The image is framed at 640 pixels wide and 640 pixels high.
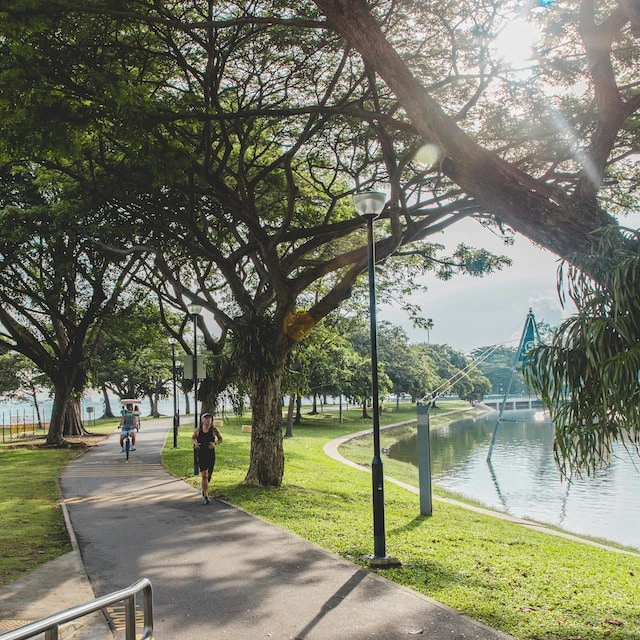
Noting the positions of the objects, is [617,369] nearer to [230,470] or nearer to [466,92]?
[466,92]

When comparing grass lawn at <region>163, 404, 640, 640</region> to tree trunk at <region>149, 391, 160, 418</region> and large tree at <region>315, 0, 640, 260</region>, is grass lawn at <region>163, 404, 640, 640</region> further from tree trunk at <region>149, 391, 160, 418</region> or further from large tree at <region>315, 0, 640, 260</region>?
tree trunk at <region>149, 391, 160, 418</region>

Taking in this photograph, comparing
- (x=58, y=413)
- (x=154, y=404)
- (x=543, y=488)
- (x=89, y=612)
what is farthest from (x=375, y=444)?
(x=154, y=404)

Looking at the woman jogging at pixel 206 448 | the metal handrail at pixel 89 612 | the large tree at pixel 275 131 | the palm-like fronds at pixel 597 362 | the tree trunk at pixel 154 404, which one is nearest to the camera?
the metal handrail at pixel 89 612

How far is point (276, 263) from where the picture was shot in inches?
565

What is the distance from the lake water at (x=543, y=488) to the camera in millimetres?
15828

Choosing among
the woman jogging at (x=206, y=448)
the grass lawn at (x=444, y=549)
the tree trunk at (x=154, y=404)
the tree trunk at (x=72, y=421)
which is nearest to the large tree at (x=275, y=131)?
the woman jogging at (x=206, y=448)

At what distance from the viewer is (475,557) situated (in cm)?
903

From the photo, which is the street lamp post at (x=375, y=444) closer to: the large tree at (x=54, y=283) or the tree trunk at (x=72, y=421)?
→ the large tree at (x=54, y=283)

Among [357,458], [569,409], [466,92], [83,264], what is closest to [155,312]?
Answer: [83,264]

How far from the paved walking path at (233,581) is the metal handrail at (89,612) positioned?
78.8 inches

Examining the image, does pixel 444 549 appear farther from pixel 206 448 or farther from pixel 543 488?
pixel 543 488

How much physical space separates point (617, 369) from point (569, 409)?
0.78m

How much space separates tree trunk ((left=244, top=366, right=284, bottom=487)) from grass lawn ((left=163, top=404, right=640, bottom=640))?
1.35 feet

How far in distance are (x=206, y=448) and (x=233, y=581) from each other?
226 inches
